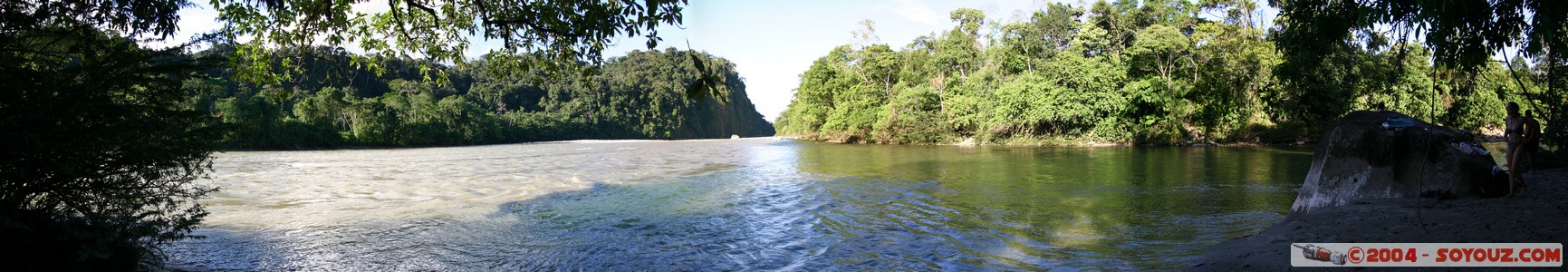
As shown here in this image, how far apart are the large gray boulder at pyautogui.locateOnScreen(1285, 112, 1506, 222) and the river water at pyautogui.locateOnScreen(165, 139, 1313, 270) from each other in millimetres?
815

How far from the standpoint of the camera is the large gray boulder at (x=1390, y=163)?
261 inches

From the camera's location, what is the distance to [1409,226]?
5559mm

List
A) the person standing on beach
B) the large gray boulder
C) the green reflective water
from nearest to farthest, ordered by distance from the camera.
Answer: the large gray boulder, the green reflective water, the person standing on beach

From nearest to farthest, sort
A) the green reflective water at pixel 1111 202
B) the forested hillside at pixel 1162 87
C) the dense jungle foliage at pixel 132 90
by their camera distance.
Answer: the dense jungle foliage at pixel 132 90 → the green reflective water at pixel 1111 202 → the forested hillside at pixel 1162 87

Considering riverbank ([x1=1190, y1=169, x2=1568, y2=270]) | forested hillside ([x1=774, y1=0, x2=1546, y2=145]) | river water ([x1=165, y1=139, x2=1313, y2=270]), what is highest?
forested hillside ([x1=774, y1=0, x2=1546, y2=145])

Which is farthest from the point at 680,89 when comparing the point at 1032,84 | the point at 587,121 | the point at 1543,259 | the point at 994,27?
the point at 1543,259

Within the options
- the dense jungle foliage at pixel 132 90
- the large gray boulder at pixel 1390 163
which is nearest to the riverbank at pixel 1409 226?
the large gray boulder at pixel 1390 163

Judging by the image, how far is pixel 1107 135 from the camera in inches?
1340

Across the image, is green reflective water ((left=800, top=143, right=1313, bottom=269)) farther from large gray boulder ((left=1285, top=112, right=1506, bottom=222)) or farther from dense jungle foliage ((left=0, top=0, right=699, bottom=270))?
dense jungle foliage ((left=0, top=0, right=699, bottom=270))

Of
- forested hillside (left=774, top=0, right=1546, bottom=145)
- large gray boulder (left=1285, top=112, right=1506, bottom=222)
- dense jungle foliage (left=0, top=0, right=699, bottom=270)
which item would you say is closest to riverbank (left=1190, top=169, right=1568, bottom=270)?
large gray boulder (left=1285, top=112, right=1506, bottom=222)

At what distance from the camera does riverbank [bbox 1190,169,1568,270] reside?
4916 millimetres

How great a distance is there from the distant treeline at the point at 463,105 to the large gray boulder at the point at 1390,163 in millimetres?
7231

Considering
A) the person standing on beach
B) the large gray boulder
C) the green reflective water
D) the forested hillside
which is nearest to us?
the large gray boulder

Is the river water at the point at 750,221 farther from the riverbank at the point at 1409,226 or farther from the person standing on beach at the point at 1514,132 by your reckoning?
the person standing on beach at the point at 1514,132
